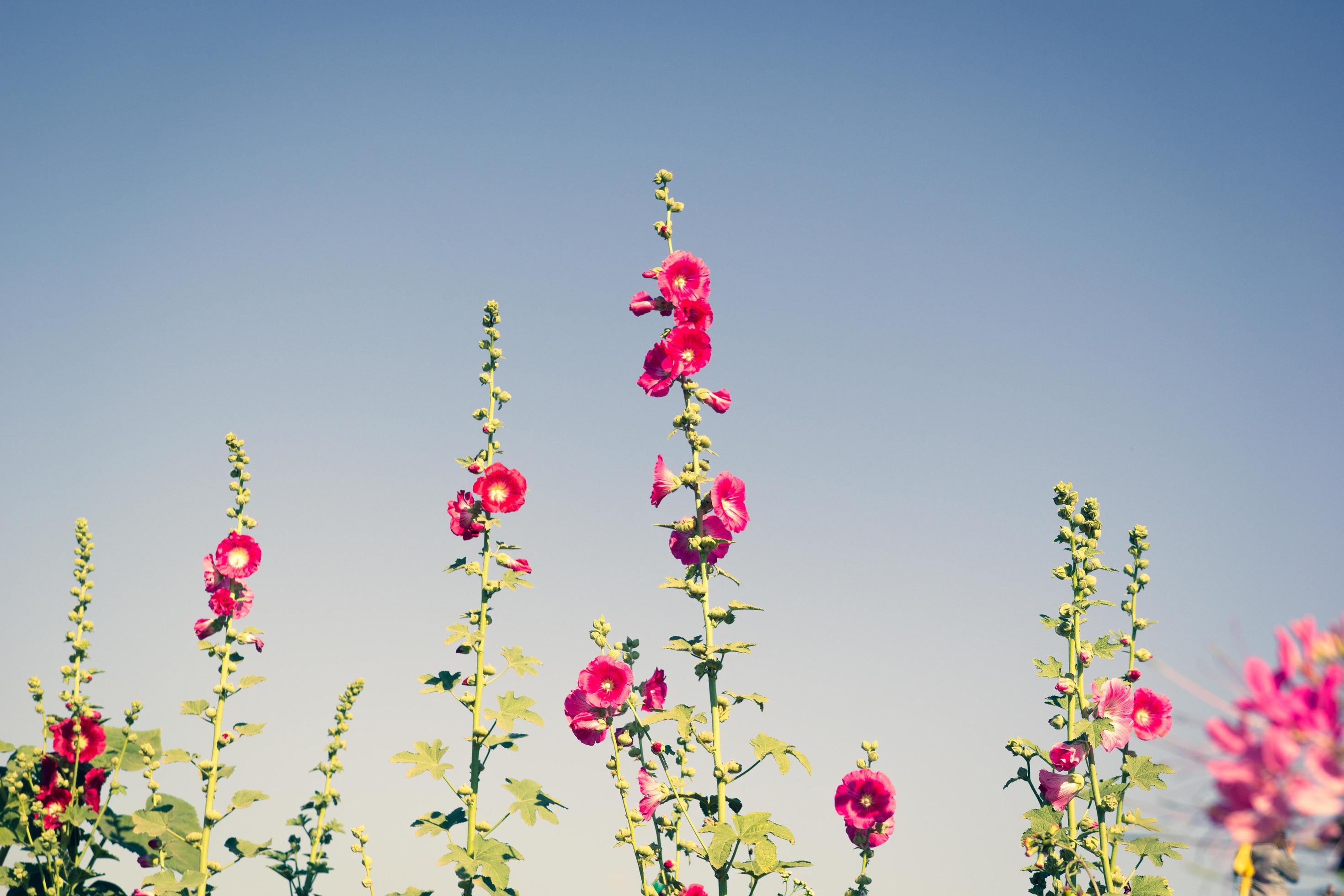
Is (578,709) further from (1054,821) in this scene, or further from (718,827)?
(1054,821)

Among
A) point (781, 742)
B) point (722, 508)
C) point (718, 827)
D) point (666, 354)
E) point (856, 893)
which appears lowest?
point (856, 893)

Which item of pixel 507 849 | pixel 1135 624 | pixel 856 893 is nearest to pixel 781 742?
pixel 856 893

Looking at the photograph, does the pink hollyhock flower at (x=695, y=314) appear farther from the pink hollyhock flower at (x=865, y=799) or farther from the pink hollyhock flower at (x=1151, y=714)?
the pink hollyhock flower at (x=1151, y=714)

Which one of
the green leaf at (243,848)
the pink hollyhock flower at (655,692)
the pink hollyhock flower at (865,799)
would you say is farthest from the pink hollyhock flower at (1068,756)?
the green leaf at (243,848)

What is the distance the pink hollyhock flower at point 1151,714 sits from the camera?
510 cm

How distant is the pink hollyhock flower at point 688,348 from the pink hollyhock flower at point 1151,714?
10.4 feet

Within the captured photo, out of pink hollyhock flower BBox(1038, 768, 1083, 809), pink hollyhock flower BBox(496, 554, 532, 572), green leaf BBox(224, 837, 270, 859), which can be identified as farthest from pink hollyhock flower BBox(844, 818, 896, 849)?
green leaf BBox(224, 837, 270, 859)

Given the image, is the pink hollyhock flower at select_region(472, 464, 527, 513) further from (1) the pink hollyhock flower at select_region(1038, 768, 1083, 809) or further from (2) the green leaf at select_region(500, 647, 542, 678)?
(1) the pink hollyhock flower at select_region(1038, 768, 1083, 809)

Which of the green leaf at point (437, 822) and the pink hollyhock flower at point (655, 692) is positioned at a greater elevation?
the pink hollyhock flower at point (655, 692)

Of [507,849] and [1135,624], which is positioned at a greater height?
[1135,624]

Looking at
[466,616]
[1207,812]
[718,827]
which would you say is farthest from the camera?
[466,616]

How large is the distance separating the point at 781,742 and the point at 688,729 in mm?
444

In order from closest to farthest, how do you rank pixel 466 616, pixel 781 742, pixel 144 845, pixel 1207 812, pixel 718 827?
pixel 1207 812
pixel 718 827
pixel 781 742
pixel 466 616
pixel 144 845

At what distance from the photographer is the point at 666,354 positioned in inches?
184
